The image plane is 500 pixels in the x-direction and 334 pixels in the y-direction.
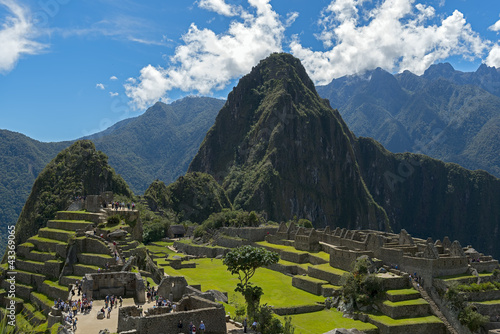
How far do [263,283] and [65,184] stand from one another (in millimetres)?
71716

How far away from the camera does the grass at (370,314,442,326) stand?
35.9 m

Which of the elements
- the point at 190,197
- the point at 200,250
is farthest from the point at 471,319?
the point at 190,197

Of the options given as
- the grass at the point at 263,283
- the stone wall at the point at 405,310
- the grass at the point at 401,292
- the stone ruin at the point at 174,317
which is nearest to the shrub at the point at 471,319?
the stone wall at the point at 405,310

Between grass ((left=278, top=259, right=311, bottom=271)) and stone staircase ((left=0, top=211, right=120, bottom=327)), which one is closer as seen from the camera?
stone staircase ((left=0, top=211, right=120, bottom=327))

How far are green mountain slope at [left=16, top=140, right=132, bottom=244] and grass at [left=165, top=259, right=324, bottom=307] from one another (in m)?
46.5

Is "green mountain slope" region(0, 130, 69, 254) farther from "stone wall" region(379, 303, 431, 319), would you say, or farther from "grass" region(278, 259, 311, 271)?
"stone wall" region(379, 303, 431, 319)

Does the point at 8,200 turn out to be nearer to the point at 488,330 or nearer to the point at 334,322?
the point at 334,322

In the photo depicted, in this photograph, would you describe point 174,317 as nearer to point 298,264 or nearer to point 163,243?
point 298,264

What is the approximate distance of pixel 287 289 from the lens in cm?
4744

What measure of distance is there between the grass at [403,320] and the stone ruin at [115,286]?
64.8ft

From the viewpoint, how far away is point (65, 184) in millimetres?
105062

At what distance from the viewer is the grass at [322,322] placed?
35078 millimetres

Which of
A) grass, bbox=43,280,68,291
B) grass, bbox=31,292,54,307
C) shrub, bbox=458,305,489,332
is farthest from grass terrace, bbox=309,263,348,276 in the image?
grass, bbox=31,292,54,307

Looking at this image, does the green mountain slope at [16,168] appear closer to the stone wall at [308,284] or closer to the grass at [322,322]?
the stone wall at [308,284]
